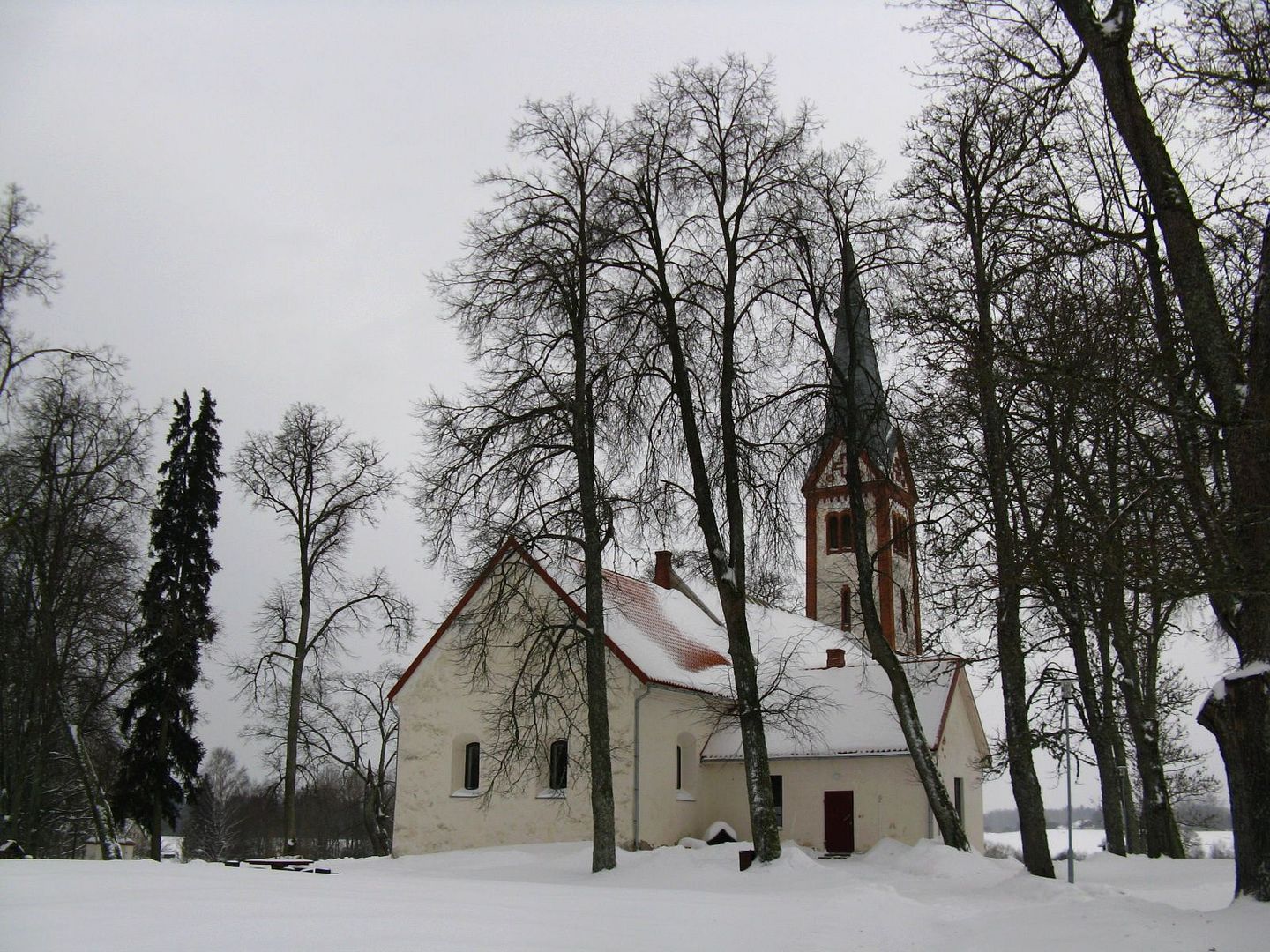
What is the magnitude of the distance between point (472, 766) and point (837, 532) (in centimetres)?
1969

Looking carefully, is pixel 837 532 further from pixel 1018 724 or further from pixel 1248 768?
pixel 1248 768

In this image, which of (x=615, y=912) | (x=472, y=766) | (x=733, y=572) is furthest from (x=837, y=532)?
(x=615, y=912)

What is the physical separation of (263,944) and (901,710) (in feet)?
46.2

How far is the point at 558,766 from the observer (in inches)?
1000

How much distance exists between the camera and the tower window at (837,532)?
40.7 m

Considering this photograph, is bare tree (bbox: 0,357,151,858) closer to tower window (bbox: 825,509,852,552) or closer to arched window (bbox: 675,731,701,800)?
arched window (bbox: 675,731,701,800)

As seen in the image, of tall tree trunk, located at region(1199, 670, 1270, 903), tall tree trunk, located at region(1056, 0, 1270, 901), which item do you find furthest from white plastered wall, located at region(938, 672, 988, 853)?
tall tree trunk, located at region(1056, 0, 1270, 901)

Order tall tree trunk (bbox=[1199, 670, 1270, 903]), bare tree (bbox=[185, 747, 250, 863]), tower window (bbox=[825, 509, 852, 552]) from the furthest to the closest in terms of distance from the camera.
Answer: bare tree (bbox=[185, 747, 250, 863]), tower window (bbox=[825, 509, 852, 552]), tall tree trunk (bbox=[1199, 670, 1270, 903])

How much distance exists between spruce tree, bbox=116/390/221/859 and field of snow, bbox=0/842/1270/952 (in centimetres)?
1706

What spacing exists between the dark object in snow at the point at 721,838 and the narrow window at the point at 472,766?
610 cm

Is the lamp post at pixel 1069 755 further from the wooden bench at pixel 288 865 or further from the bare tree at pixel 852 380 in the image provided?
the wooden bench at pixel 288 865

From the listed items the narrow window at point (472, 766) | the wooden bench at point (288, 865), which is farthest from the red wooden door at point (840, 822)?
the wooden bench at point (288, 865)

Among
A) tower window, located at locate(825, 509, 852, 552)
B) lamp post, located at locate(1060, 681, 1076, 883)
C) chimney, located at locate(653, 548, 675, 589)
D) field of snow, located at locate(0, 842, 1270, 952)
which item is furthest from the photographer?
tower window, located at locate(825, 509, 852, 552)

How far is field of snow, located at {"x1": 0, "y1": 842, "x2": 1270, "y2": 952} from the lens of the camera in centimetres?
709
